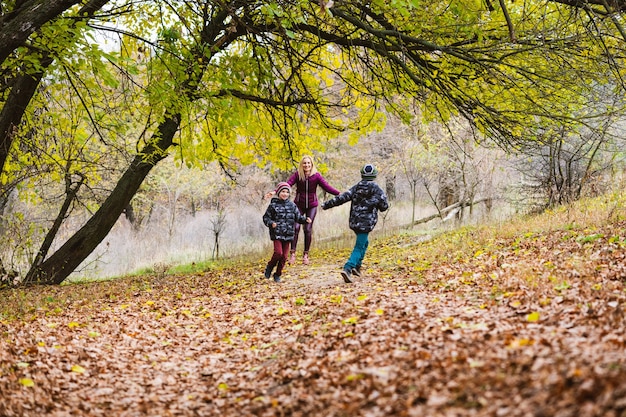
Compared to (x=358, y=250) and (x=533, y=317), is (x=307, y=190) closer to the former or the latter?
(x=358, y=250)

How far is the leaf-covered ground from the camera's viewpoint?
9.52 feet

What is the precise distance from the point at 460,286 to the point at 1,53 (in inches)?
224

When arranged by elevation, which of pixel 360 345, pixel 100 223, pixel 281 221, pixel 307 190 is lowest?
pixel 360 345

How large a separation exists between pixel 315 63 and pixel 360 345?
5.75m

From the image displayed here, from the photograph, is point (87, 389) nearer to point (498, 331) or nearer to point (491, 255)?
point (498, 331)

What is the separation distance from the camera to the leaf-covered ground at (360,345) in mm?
2902

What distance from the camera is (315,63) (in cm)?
870

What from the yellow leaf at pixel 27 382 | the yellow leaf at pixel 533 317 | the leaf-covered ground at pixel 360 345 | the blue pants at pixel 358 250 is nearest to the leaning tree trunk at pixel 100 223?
the leaf-covered ground at pixel 360 345

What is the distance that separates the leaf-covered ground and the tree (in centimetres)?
226

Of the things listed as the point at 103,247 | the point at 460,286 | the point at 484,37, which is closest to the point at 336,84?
the point at 103,247

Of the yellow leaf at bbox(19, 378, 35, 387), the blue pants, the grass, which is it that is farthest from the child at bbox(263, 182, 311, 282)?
the yellow leaf at bbox(19, 378, 35, 387)

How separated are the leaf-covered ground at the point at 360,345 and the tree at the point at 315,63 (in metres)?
2.26

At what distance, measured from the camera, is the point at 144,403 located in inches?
152

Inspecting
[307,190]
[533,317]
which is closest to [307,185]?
[307,190]
